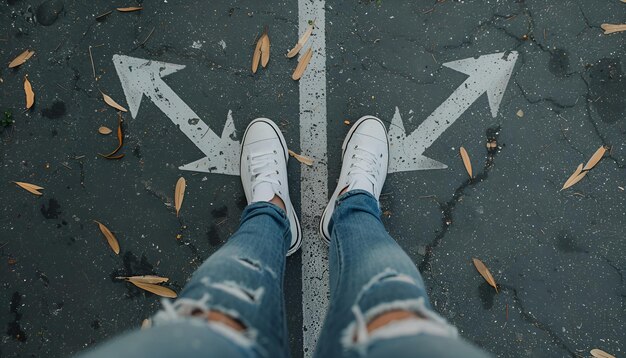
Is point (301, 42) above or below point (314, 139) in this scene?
above

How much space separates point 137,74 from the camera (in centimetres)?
269

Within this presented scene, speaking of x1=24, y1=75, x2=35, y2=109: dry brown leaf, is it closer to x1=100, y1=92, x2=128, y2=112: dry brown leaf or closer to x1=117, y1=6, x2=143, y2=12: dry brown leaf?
x1=100, y1=92, x2=128, y2=112: dry brown leaf

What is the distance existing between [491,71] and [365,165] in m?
1.01

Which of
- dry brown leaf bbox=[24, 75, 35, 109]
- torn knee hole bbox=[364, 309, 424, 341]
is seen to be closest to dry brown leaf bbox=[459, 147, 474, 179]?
torn knee hole bbox=[364, 309, 424, 341]

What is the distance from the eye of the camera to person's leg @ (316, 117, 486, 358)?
129cm

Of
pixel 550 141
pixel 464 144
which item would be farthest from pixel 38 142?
pixel 550 141

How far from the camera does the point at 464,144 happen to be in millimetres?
2686

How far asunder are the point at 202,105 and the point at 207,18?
0.55 metres

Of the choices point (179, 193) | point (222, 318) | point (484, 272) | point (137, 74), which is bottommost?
point (222, 318)

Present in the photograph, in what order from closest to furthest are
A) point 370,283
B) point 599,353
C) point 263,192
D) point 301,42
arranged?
point 370,283 < point 263,192 < point 599,353 < point 301,42

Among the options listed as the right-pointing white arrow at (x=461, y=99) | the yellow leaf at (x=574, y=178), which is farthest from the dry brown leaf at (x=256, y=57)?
the yellow leaf at (x=574, y=178)

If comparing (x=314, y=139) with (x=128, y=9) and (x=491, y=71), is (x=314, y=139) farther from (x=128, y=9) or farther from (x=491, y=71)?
(x=128, y=9)

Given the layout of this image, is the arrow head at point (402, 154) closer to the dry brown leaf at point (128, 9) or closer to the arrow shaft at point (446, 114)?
the arrow shaft at point (446, 114)

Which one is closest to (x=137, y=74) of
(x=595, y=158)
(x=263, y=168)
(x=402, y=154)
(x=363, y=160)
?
(x=263, y=168)
